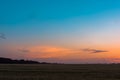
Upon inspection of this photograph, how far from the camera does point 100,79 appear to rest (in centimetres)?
3925

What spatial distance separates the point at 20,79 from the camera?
3772 centimetres

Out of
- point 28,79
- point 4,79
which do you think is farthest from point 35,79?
point 4,79

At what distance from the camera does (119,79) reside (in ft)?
128

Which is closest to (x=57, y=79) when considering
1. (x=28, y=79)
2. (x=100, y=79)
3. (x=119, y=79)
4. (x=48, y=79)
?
(x=48, y=79)

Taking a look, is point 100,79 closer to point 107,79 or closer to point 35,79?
point 107,79

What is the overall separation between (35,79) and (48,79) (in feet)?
6.45

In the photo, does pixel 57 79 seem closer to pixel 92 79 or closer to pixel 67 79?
pixel 67 79

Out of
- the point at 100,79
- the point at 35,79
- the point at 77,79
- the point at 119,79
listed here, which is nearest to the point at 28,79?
the point at 35,79

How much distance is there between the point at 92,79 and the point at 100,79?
1356mm

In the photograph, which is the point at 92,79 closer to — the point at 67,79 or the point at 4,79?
the point at 67,79

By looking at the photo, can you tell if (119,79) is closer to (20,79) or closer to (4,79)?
(20,79)

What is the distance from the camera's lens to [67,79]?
125ft

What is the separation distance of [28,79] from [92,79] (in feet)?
31.6

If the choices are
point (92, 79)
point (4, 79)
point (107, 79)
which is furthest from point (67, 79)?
point (4, 79)
